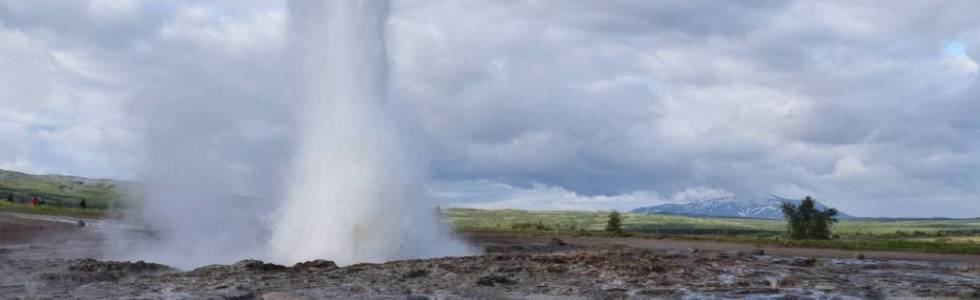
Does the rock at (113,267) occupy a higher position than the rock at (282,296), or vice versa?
the rock at (113,267)

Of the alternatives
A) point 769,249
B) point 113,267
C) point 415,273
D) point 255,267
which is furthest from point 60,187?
point 415,273

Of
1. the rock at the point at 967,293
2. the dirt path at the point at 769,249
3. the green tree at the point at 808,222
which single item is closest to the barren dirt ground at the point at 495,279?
the rock at the point at 967,293

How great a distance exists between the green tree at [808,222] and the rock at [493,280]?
110 feet

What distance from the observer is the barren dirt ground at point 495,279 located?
1689 cm

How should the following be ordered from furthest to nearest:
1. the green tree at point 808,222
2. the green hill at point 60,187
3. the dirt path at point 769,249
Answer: the green hill at point 60,187 → the green tree at point 808,222 → the dirt path at point 769,249

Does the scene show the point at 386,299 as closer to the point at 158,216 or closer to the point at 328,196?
the point at 328,196

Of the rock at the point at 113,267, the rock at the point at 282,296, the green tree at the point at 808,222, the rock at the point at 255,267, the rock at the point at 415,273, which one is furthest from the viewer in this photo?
the green tree at the point at 808,222

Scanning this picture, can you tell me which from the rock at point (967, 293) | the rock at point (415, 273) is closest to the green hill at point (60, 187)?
the rock at point (415, 273)

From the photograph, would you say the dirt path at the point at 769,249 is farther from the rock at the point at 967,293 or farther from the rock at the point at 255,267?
the rock at the point at 255,267

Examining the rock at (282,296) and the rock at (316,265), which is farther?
the rock at (316,265)

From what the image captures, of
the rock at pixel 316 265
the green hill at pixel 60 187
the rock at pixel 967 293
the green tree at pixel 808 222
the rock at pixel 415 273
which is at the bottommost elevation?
the rock at pixel 967 293

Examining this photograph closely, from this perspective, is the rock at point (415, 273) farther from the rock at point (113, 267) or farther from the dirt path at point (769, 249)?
the dirt path at point (769, 249)

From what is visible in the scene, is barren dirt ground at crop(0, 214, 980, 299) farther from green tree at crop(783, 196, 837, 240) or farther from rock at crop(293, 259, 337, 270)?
green tree at crop(783, 196, 837, 240)

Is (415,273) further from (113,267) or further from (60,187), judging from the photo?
(60,187)
